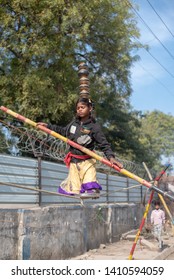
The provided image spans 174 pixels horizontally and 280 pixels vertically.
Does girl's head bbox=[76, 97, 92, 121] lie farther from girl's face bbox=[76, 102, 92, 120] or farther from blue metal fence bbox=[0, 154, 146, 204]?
blue metal fence bbox=[0, 154, 146, 204]

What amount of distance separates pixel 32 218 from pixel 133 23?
14.3 metres

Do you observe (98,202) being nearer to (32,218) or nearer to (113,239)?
(113,239)

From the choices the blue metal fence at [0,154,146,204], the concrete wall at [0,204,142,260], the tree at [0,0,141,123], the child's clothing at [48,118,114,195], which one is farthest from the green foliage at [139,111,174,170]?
the child's clothing at [48,118,114,195]

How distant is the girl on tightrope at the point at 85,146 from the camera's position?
4883 millimetres

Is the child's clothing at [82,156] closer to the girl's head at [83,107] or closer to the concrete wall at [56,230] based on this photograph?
the girl's head at [83,107]

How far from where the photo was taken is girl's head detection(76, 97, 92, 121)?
16.0 ft

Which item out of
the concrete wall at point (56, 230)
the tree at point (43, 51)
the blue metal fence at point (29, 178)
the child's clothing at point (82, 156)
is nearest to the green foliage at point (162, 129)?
the tree at point (43, 51)

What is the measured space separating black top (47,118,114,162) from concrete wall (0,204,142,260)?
2934mm

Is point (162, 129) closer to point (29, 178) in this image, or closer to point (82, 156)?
point (29, 178)

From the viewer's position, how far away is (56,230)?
984 centimetres

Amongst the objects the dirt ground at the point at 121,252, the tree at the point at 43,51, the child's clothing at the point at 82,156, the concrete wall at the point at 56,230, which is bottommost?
the dirt ground at the point at 121,252

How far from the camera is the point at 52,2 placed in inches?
669

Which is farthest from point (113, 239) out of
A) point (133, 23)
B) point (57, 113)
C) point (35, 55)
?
point (133, 23)

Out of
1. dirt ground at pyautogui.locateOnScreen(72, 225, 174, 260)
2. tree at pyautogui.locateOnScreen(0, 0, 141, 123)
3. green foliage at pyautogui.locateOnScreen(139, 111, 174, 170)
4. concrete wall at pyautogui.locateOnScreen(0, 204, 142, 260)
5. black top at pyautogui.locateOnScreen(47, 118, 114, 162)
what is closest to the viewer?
black top at pyautogui.locateOnScreen(47, 118, 114, 162)
